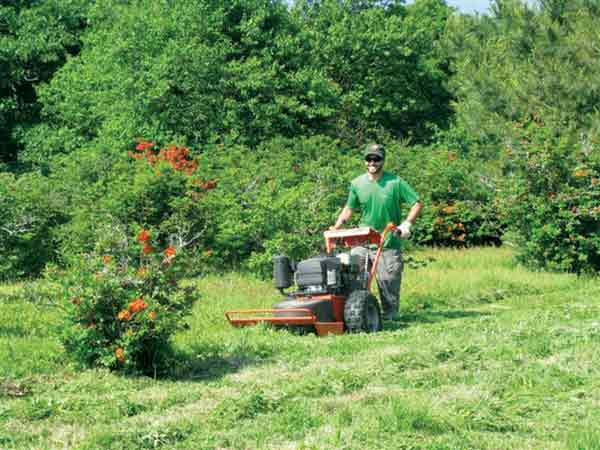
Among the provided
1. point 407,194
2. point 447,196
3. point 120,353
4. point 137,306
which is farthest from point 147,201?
point 120,353

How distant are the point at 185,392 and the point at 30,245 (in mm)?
10083

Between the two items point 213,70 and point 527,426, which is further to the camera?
point 213,70

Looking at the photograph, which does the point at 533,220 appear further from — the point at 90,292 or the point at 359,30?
the point at 359,30

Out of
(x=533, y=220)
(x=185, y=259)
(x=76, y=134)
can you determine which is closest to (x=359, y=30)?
(x=76, y=134)

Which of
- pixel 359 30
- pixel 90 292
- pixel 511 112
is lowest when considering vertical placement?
pixel 90 292

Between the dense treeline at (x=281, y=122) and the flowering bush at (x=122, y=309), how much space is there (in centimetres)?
71

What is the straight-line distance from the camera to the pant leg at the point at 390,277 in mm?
9562

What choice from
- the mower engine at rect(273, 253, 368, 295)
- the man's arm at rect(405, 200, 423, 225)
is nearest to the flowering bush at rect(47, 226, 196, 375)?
the mower engine at rect(273, 253, 368, 295)

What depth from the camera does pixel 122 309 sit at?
260 inches

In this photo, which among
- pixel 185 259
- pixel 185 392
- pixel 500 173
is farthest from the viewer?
pixel 500 173

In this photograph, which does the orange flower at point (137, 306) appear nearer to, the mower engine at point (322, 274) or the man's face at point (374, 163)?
the mower engine at point (322, 274)

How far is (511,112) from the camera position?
2141 centimetres

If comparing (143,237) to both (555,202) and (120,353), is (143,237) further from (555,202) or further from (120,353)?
(555,202)

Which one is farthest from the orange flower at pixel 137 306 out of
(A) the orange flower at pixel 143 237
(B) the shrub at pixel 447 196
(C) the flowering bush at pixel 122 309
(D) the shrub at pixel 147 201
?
(B) the shrub at pixel 447 196
